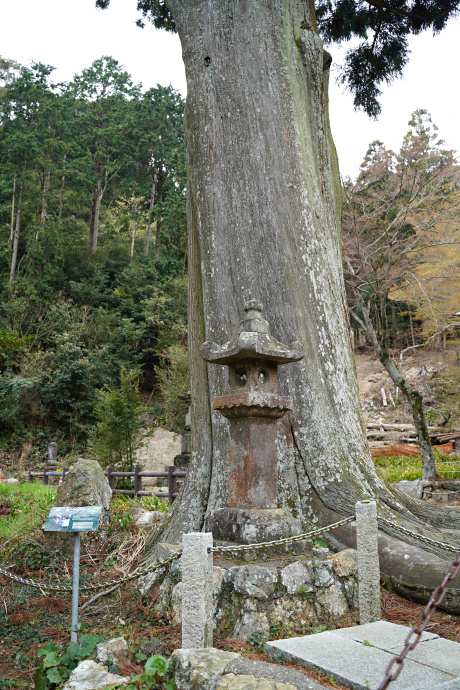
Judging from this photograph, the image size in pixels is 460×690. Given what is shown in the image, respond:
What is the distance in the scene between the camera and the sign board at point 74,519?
3385 mm

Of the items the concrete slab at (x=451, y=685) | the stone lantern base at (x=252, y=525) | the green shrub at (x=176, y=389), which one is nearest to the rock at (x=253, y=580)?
the stone lantern base at (x=252, y=525)

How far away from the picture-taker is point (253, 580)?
3553mm

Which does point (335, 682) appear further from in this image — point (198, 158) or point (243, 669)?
point (198, 158)

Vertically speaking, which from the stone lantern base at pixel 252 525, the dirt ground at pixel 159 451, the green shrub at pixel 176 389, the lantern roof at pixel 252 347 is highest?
the green shrub at pixel 176 389

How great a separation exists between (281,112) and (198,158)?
1.05 metres

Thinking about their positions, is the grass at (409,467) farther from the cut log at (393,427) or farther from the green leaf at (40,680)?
the green leaf at (40,680)

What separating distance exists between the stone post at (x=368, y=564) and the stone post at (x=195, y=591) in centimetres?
115

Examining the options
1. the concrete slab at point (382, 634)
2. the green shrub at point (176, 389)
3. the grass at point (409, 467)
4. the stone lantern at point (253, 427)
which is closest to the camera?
the concrete slab at point (382, 634)

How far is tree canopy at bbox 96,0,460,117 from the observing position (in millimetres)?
9805

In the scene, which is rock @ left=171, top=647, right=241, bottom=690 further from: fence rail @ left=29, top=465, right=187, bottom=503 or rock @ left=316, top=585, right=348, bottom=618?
fence rail @ left=29, top=465, right=187, bottom=503

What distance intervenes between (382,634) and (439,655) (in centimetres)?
42

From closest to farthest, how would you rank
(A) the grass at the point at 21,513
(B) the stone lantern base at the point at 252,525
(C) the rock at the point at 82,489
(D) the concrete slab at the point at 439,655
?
(D) the concrete slab at the point at 439,655
(B) the stone lantern base at the point at 252,525
(C) the rock at the point at 82,489
(A) the grass at the point at 21,513

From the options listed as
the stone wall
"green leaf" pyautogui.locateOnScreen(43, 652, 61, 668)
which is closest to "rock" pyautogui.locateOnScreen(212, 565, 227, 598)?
the stone wall

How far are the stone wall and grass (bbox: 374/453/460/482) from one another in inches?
357
